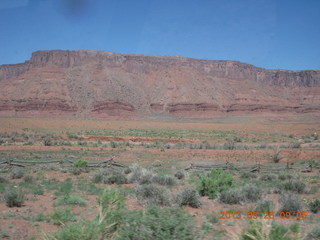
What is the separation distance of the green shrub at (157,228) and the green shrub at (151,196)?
389 cm

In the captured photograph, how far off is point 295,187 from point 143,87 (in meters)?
108

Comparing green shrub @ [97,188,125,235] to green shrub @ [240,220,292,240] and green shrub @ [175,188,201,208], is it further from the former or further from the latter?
green shrub @ [175,188,201,208]

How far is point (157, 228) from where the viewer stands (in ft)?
14.1

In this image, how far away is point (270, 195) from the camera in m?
10.4

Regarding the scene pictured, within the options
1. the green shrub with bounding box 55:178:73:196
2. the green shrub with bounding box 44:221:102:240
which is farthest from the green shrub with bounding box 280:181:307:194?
the green shrub with bounding box 44:221:102:240

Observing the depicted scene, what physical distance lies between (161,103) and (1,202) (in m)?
101

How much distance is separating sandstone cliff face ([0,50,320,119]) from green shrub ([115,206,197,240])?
9110 centimetres

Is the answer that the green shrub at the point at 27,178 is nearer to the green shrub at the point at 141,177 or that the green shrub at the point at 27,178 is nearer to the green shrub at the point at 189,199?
the green shrub at the point at 141,177

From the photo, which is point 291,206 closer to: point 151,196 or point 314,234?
point 314,234

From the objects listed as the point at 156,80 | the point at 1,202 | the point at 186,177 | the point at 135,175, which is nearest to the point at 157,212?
the point at 1,202

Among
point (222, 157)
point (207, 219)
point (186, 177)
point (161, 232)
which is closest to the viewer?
point (161, 232)

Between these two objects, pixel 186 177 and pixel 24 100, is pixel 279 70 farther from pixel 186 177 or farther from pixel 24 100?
pixel 186 177

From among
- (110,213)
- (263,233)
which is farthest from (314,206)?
(110,213)

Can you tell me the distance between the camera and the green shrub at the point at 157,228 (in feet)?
13.9
